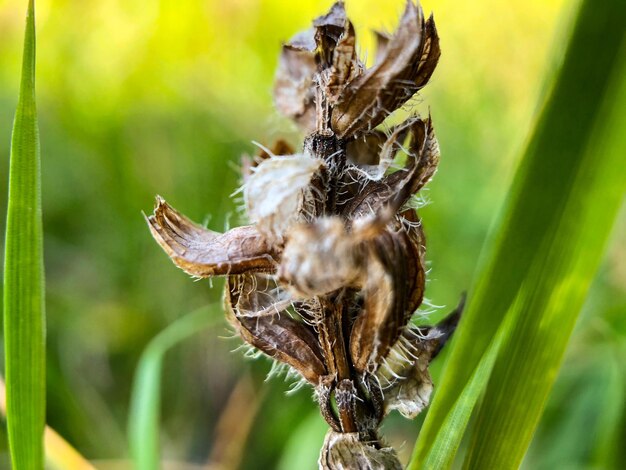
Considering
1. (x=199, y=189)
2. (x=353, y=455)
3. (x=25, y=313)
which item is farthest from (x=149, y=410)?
(x=199, y=189)

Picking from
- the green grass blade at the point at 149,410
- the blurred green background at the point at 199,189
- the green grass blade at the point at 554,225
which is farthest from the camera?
the blurred green background at the point at 199,189

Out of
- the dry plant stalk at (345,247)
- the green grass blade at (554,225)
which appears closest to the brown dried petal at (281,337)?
the dry plant stalk at (345,247)

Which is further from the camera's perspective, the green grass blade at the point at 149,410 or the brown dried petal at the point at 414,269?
the green grass blade at the point at 149,410

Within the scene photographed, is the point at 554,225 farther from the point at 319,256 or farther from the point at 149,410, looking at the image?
the point at 149,410

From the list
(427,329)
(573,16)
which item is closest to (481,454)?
(427,329)

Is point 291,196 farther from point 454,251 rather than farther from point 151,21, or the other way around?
point 151,21

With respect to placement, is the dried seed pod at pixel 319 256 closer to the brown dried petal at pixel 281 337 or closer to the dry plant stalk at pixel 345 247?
the dry plant stalk at pixel 345 247

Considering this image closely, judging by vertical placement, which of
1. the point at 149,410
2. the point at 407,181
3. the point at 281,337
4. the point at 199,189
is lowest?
the point at 149,410
